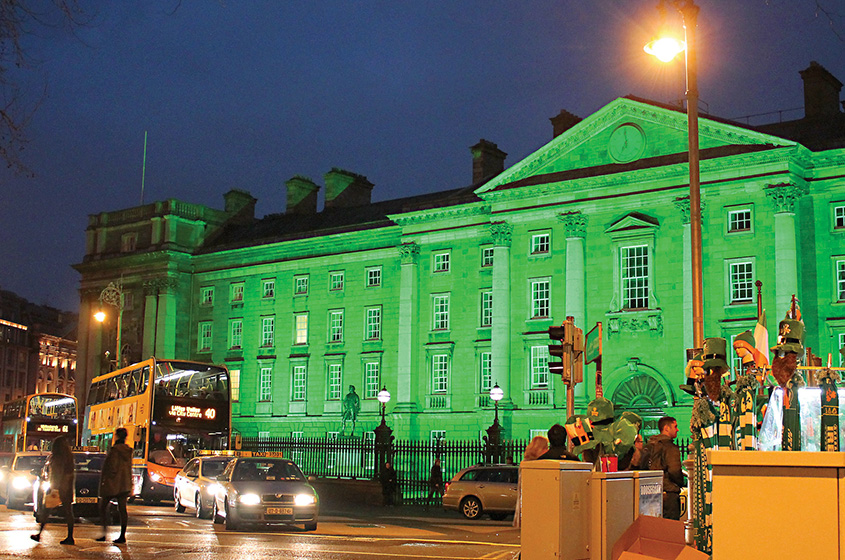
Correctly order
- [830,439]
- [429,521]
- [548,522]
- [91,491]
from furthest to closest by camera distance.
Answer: [429,521]
[91,491]
[548,522]
[830,439]

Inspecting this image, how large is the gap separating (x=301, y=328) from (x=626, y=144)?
21.6m

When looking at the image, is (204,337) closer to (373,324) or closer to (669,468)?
(373,324)

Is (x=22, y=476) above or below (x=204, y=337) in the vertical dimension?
below

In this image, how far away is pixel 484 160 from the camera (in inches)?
2244

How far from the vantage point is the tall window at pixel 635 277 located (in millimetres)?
44906

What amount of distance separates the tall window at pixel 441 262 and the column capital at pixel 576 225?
25.0 ft

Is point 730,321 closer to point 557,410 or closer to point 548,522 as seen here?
point 557,410

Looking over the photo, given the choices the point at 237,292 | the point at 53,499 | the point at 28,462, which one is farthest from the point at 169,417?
the point at 237,292

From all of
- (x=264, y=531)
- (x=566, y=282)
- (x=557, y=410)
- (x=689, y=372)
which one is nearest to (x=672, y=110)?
(x=566, y=282)

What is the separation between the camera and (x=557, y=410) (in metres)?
45.8

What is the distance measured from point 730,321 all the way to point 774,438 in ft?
125

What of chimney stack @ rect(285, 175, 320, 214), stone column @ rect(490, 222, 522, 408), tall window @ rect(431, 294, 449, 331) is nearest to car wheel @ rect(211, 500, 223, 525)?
stone column @ rect(490, 222, 522, 408)

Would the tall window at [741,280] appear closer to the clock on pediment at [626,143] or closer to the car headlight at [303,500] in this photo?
→ the clock on pediment at [626,143]

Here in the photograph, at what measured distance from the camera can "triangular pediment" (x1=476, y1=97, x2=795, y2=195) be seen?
140 feet
